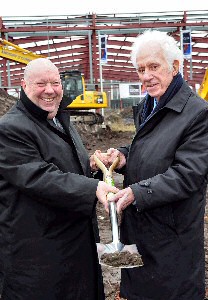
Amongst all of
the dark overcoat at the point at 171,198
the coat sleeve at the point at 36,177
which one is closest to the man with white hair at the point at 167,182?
the dark overcoat at the point at 171,198

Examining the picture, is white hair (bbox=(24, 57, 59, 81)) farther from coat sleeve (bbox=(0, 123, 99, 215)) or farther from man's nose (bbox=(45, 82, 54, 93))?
coat sleeve (bbox=(0, 123, 99, 215))

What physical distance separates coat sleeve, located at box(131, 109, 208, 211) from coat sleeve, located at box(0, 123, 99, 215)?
0.30m

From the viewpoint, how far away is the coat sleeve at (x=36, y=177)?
223 cm

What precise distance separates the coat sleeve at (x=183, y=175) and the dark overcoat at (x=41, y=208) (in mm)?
309

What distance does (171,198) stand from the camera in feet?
7.12

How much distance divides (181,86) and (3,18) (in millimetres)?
21047

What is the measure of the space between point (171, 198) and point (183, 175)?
5.4 inches

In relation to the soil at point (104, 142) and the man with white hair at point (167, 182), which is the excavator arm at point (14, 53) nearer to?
the soil at point (104, 142)

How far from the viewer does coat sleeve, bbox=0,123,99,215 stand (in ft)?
7.32

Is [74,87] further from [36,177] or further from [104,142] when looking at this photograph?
[36,177]

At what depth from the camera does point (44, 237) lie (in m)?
2.40

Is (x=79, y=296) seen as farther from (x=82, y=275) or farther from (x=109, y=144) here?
(x=109, y=144)

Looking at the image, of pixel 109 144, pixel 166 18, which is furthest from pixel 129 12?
pixel 109 144

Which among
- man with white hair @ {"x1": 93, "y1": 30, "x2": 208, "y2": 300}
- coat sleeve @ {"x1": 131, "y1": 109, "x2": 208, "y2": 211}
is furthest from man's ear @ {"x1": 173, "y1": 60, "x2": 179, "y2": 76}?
coat sleeve @ {"x1": 131, "y1": 109, "x2": 208, "y2": 211}
